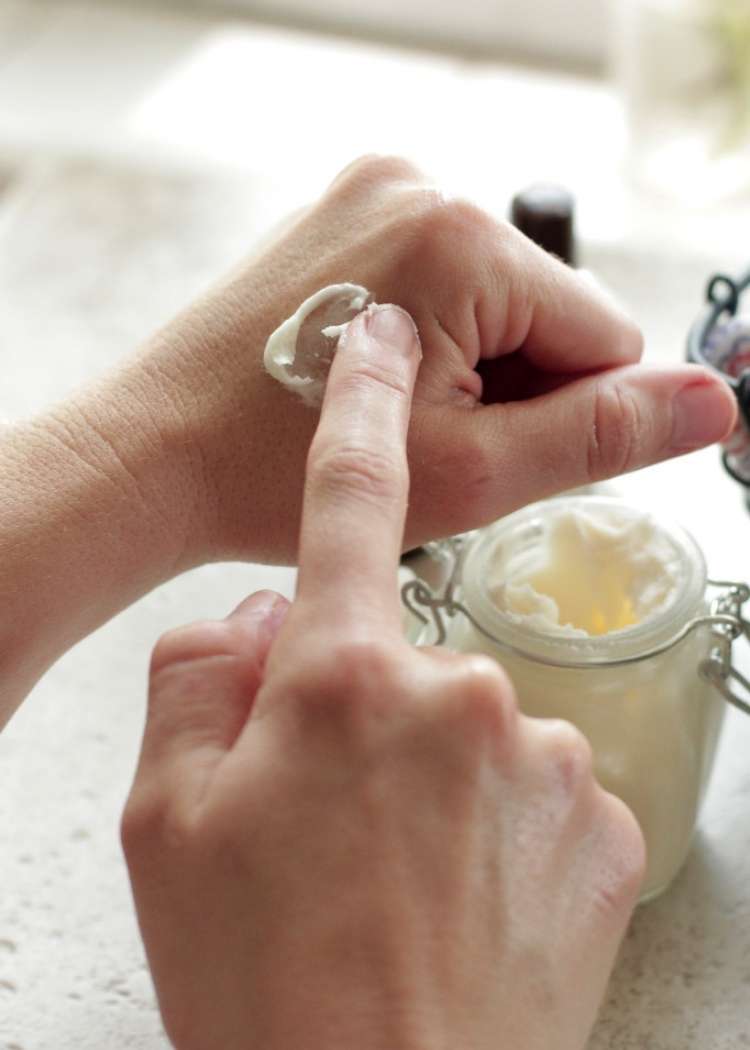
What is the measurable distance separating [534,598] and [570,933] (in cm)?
18

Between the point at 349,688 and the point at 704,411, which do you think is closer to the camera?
the point at 349,688

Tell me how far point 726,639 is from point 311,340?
237mm

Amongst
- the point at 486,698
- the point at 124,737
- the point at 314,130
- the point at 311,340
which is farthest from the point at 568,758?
the point at 314,130

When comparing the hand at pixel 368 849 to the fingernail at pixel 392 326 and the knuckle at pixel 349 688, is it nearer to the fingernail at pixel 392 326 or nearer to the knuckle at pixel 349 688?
the knuckle at pixel 349 688

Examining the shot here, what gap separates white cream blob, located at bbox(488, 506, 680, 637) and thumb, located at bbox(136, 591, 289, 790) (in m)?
0.15

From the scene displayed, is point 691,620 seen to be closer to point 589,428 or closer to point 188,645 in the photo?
point 589,428

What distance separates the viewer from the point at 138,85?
4.63 feet

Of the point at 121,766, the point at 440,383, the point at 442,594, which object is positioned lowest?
the point at 121,766

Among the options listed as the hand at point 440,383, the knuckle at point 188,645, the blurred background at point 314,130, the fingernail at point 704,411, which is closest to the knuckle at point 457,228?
the hand at point 440,383

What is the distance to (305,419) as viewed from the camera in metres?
0.63

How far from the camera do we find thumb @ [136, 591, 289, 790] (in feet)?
1.54

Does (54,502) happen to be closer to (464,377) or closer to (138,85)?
→ (464,377)

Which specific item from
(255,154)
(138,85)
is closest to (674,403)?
(255,154)

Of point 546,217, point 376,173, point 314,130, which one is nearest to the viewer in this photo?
point 376,173
